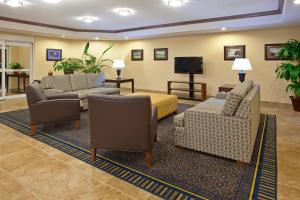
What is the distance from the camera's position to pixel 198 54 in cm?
741

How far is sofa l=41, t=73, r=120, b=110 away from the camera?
16.8 ft

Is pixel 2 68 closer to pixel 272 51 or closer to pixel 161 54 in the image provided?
pixel 161 54

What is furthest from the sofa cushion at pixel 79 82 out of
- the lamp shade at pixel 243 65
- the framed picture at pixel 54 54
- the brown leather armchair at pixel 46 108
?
the lamp shade at pixel 243 65

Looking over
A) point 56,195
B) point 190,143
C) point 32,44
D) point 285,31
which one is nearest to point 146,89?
point 32,44

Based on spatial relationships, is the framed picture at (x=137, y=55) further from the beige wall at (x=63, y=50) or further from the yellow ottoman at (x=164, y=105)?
the yellow ottoman at (x=164, y=105)

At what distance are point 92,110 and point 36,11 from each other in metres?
4.26

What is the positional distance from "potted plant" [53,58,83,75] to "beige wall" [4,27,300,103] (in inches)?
12.3

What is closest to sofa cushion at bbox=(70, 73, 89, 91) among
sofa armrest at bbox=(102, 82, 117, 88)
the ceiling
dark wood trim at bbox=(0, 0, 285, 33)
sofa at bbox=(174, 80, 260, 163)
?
sofa armrest at bbox=(102, 82, 117, 88)

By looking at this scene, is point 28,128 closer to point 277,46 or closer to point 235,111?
point 235,111

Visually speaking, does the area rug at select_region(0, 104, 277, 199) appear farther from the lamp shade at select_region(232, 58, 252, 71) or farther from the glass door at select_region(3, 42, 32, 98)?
the glass door at select_region(3, 42, 32, 98)

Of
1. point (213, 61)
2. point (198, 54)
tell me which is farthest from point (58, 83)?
point (213, 61)

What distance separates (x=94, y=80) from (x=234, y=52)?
4.56 m

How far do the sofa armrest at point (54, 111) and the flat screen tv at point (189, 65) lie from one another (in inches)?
178

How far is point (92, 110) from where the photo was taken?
246 centimetres
